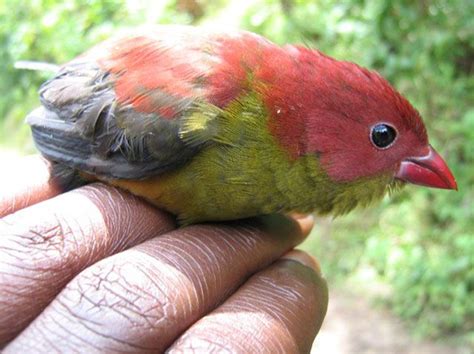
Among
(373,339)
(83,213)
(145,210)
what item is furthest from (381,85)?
(373,339)

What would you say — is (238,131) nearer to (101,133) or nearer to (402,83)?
(101,133)

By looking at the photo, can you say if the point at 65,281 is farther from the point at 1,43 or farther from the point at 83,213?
the point at 1,43

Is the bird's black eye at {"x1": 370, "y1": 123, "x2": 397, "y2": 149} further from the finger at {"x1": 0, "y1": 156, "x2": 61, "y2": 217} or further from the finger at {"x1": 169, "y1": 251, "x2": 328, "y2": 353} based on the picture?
the finger at {"x1": 0, "y1": 156, "x2": 61, "y2": 217}

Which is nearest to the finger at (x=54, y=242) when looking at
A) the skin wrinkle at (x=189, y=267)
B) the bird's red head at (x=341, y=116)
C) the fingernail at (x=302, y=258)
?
the skin wrinkle at (x=189, y=267)

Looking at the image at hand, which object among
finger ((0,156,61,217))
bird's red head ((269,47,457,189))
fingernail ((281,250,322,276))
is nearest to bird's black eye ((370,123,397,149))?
bird's red head ((269,47,457,189))

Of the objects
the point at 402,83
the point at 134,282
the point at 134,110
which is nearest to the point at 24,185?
the point at 134,110

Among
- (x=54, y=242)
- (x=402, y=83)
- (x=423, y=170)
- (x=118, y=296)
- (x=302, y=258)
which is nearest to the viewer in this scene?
(x=118, y=296)

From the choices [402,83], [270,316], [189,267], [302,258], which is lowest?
[402,83]

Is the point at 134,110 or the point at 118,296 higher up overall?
the point at 134,110

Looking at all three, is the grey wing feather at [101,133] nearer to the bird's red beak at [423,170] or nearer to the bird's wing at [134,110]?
the bird's wing at [134,110]
